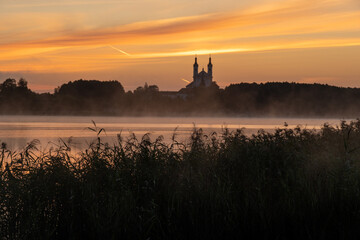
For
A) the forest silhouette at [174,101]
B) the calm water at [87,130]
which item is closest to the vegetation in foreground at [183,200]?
the calm water at [87,130]

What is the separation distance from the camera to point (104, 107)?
573ft

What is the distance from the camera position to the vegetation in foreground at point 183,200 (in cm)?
936

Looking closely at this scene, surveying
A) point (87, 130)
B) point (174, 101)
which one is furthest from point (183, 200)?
point (174, 101)

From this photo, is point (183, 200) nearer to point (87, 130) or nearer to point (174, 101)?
point (87, 130)

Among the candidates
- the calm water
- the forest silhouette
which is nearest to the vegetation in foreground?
the calm water

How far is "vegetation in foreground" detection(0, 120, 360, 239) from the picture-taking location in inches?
368

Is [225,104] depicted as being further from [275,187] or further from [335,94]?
[275,187]

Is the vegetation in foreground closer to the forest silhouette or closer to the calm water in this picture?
the calm water

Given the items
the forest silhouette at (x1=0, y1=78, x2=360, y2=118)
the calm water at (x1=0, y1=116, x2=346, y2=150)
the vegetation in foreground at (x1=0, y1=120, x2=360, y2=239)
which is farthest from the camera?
the forest silhouette at (x1=0, y1=78, x2=360, y2=118)

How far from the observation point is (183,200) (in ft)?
33.5

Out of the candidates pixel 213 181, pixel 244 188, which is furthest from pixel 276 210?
pixel 213 181

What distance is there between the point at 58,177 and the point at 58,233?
1631 mm

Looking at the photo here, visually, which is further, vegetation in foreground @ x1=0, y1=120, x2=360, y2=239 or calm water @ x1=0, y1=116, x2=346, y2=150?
calm water @ x1=0, y1=116, x2=346, y2=150

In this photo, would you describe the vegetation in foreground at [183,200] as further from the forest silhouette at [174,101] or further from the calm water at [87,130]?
the forest silhouette at [174,101]
